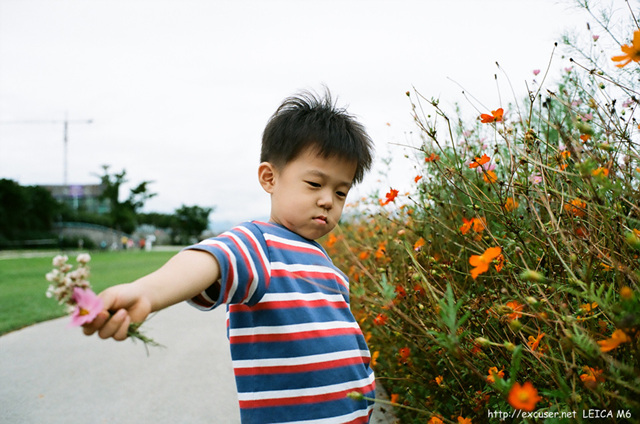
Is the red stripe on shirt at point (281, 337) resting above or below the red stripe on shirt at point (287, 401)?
above

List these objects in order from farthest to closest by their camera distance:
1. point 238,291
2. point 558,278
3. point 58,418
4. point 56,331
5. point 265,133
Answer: point 56,331, point 58,418, point 265,133, point 558,278, point 238,291

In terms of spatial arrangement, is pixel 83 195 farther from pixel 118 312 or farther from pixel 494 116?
pixel 118 312

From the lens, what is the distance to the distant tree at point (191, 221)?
56.4 meters

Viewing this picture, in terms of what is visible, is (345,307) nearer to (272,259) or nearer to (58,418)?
(272,259)

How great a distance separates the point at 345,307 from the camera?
55.5 inches

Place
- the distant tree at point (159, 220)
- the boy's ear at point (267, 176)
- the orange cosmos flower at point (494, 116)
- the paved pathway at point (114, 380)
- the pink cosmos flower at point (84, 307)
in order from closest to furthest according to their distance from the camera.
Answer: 1. the pink cosmos flower at point (84, 307)
2. the orange cosmos flower at point (494, 116)
3. the boy's ear at point (267, 176)
4. the paved pathway at point (114, 380)
5. the distant tree at point (159, 220)

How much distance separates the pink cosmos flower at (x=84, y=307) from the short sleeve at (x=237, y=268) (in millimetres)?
260

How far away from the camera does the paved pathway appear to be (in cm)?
253

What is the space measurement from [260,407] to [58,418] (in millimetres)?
1888

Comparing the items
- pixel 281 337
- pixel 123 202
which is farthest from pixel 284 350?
pixel 123 202

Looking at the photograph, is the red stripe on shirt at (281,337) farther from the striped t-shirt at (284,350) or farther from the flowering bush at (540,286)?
the flowering bush at (540,286)

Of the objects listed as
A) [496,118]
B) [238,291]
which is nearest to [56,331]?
[238,291]

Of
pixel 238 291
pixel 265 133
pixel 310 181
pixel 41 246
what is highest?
pixel 265 133

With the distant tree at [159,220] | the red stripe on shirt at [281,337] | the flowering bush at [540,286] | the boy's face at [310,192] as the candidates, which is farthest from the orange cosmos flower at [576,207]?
the distant tree at [159,220]
